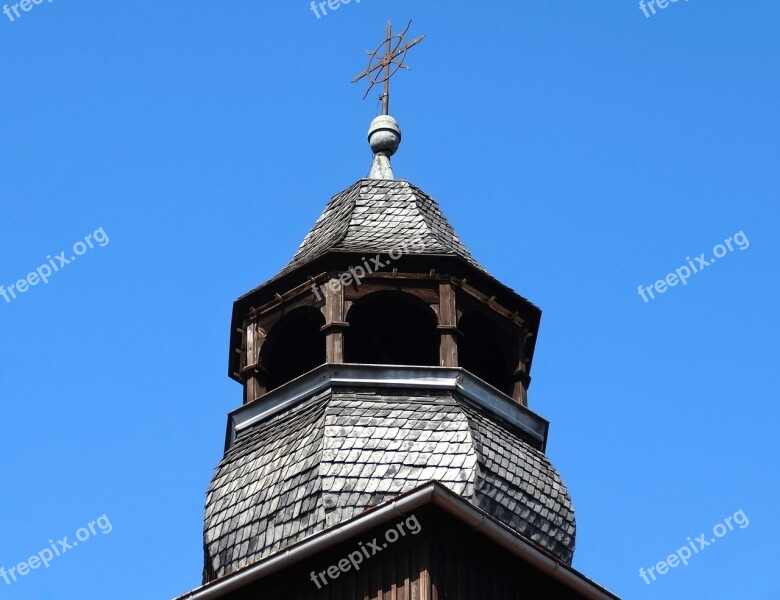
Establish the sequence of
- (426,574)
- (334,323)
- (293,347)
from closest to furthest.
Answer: (426,574) < (334,323) < (293,347)

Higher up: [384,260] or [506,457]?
[384,260]

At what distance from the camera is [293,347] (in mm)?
27453

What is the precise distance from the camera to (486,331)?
27016 mm

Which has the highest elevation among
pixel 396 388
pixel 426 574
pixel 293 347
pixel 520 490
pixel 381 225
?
pixel 381 225

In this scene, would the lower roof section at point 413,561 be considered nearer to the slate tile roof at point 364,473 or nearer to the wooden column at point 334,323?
the slate tile roof at point 364,473

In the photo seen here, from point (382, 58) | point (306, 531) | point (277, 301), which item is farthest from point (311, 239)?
point (306, 531)

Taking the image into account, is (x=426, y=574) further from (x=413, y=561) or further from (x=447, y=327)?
(x=447, y=327)

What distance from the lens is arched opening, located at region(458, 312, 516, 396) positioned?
2675cm

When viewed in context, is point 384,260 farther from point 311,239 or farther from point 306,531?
point 306,531

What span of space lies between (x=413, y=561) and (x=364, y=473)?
69.5 inches

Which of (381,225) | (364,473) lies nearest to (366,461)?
(364,473)

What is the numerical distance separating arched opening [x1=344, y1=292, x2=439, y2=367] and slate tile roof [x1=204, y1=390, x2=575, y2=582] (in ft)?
8.34

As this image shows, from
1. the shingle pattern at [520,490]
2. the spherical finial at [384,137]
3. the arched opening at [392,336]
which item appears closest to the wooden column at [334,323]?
the arched opening at [392,336]

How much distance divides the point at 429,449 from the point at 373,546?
1.97 meters
